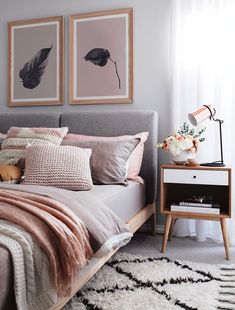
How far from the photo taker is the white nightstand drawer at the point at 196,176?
249 cm

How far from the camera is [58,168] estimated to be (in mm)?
2182

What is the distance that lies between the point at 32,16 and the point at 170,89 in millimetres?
1668

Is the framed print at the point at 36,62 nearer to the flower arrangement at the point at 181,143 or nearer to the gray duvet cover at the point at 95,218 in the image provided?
the flower arrangement at the point at 181,143

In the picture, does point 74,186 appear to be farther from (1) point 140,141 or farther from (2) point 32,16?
(2) point 32,16

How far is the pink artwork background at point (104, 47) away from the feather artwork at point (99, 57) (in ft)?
0.09

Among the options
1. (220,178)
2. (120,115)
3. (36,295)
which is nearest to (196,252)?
(220,178)

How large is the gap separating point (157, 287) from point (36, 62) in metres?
2.55

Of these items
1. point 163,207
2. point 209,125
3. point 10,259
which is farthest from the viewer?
point 209,125

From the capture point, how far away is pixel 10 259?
1.12 m

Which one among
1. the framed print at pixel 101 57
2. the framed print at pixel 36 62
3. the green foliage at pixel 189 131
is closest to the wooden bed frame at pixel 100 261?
the green foliage at pixel 189 131

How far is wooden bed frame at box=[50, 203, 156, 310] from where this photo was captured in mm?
1484

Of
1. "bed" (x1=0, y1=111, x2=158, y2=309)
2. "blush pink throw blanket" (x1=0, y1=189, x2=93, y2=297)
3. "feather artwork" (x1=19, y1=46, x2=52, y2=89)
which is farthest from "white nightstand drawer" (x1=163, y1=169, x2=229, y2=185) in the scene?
"feather artwork" (x1=19, y1=46, x2=52, y2=89)

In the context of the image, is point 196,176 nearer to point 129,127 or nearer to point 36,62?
point 129,127

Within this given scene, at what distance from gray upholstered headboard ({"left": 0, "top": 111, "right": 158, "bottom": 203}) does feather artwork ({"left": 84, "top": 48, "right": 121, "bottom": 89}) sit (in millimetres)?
396
